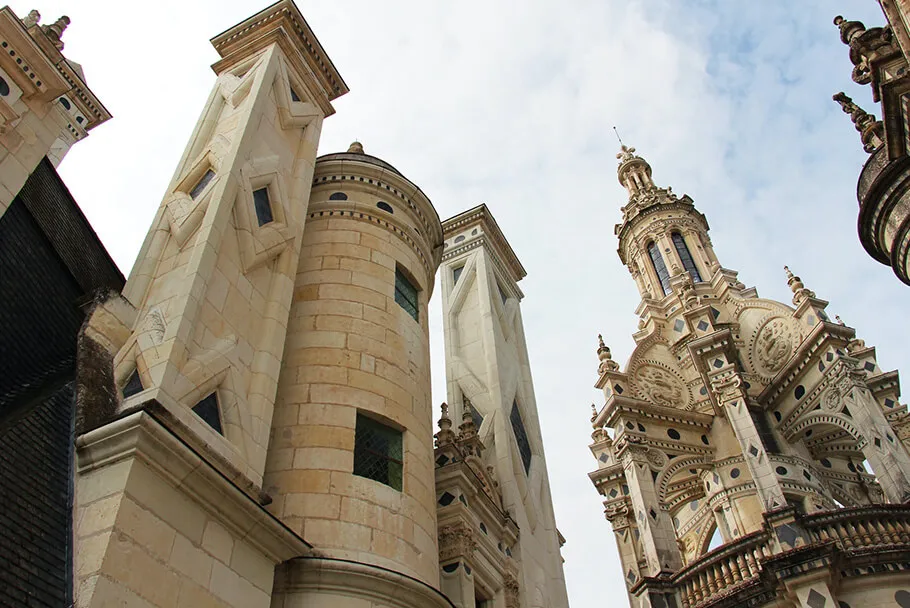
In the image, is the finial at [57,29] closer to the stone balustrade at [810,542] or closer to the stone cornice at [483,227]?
the stone cornice at [483,227]

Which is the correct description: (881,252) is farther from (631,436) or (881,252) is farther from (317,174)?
(631,436)

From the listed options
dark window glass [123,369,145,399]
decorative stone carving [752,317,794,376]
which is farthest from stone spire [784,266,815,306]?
dark window glass [123,369,145,399]

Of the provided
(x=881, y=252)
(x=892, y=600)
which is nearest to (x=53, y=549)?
(x=881, y=252)

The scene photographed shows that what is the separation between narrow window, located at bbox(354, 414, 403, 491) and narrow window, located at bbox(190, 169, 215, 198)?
445 cm

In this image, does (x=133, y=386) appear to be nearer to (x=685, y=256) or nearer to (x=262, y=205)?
(x=262, y=205)

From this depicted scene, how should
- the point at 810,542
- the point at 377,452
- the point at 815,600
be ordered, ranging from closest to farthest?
1. the point at 377,452
2. the point at 815,600
3. the point at 810,542

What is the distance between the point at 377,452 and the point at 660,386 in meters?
20.5

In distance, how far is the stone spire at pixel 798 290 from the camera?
27.1 m

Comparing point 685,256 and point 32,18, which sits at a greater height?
point 685,256

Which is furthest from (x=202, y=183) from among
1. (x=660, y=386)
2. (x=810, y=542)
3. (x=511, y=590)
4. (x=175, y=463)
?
(x=660, y=386)

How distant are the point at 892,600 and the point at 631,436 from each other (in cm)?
999

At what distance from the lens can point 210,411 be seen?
9531mm

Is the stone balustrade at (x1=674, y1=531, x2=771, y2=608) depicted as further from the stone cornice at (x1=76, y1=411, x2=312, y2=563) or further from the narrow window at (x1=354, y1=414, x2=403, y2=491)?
Result: the stone cornice at (x1=76, y1=411, x2=312, y2=563)

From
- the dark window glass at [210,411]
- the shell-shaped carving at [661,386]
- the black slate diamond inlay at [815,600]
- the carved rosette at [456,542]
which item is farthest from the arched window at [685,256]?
the dark window glass at [210,411]
